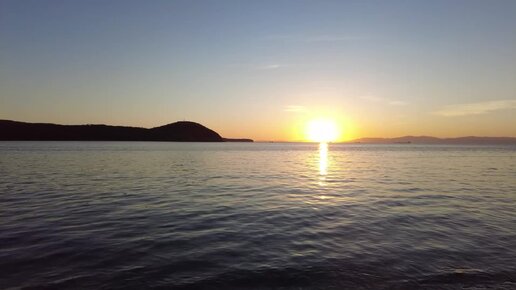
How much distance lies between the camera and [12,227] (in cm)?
1748

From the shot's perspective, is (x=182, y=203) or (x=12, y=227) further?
(x=182, y=203)

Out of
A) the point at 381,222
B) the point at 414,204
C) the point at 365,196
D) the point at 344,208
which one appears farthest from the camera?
the point at 365,196

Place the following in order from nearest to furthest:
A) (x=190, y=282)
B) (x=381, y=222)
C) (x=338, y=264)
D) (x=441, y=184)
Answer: (x=190, y=282)
(x=338, y=264)
(x=381, y=222)
(x=441, y=184)

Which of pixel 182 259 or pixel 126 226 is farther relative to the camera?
pixel 126 226

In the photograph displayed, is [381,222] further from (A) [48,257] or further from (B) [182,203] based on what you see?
(A) [48,257]

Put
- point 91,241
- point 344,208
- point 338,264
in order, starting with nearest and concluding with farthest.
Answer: point 338,264 < point 91,241 < point 344,208

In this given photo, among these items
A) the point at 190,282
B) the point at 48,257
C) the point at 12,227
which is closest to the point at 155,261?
the point at 190,282

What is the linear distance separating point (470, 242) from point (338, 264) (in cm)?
751

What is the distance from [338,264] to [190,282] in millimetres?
5279

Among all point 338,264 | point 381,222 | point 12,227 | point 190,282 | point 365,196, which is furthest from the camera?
point 365,196

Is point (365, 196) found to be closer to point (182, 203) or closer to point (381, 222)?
point (381, 222)

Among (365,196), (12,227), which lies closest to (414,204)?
(365,196)

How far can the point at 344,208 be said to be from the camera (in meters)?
24.0

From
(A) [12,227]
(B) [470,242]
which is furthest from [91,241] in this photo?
(B) [470,242]
